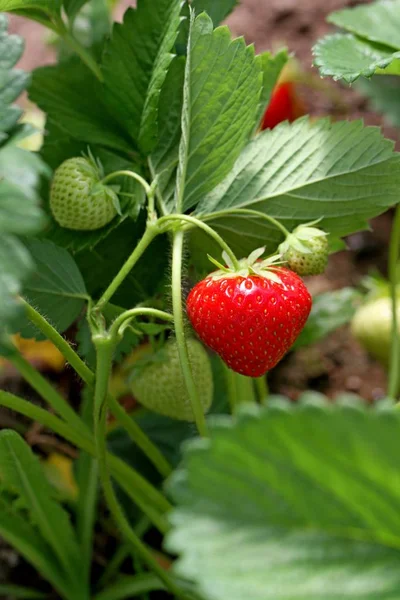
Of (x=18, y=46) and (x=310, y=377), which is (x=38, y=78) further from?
(x=310, y=377)

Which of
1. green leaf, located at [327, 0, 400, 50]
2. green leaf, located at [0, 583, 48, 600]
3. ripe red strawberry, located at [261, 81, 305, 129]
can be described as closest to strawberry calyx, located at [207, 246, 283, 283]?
green leaf, located at [327, 0, 400, 50]

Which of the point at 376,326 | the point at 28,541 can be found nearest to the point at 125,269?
the point at 28,541

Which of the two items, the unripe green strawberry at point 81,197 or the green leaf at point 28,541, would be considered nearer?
the unripe green strawberry at point 81,197

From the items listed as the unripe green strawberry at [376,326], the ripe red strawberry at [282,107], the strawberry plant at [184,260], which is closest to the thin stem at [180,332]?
the strawberry plant at [184,260]

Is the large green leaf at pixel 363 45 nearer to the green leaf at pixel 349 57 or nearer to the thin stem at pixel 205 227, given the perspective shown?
the green leaf at pixel 349 57

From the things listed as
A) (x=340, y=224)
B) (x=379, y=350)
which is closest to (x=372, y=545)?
(x=340, y=224)

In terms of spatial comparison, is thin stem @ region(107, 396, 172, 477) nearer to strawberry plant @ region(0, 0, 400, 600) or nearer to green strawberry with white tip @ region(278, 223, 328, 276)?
strawberry plant @ region(0, 0, 400, 600)
